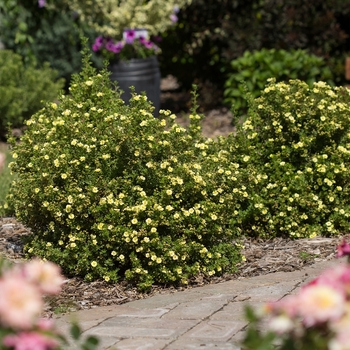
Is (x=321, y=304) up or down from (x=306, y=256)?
up

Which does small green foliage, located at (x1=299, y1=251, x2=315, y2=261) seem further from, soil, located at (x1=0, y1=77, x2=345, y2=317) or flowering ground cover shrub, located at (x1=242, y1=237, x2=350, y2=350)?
flowering ground cover shrub, located at (x1=242, y1=237, x2=350, y2=350)

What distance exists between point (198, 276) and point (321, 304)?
8.76 ft

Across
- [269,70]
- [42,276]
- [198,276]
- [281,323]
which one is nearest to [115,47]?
[269,70]

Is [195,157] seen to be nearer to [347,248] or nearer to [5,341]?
[347,248]

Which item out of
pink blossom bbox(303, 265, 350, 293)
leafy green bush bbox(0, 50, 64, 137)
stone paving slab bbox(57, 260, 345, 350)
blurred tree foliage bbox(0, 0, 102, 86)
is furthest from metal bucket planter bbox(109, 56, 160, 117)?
pink blossom bbox(303, 265, 350, 293)

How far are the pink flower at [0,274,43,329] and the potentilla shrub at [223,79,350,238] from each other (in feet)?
10.8

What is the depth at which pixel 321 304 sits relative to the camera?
1.76 meters

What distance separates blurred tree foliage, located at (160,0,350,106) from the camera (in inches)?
395

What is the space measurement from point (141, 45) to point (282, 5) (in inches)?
72.4

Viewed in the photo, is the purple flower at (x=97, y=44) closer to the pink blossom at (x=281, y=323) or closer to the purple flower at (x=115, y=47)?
the purple flower at (x=115, y=47)

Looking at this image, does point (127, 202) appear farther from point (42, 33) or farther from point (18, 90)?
point (42, 33)

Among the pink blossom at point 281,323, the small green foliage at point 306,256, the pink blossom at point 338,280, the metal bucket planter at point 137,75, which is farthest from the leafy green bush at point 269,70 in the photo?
the pink blossom at point 281,323

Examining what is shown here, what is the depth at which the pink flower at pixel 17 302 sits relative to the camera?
1667mm

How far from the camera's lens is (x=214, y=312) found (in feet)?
12.1
